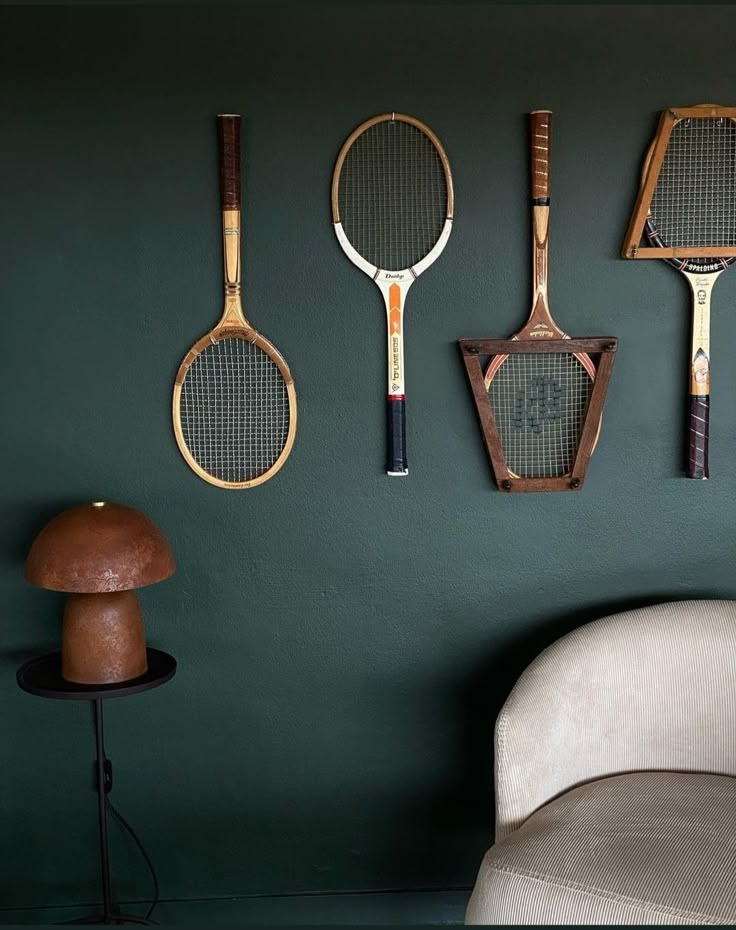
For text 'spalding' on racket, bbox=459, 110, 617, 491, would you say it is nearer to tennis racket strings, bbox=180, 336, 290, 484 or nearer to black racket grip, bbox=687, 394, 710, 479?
black racket grip, bbox=687, 394, 710, 479

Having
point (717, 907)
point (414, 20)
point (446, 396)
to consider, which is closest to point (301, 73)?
point (414, 20)

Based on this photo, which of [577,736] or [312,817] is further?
[312,817]

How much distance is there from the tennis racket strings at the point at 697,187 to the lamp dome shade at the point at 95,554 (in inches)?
57.0

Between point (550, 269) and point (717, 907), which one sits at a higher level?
point (550, 269)

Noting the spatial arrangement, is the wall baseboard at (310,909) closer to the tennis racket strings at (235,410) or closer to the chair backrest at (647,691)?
the chair backrest at (647,691)

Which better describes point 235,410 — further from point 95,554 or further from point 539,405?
point 539,405

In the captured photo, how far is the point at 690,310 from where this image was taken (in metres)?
2.46

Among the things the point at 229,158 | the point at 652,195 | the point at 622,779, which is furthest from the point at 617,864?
the point at 229,158

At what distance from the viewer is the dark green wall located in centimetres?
236

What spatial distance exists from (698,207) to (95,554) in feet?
5.50

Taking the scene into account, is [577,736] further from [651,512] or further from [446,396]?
[446,396]

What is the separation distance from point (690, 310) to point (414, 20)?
993 mm

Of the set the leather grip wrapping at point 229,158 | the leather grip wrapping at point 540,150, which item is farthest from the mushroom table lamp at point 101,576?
the leather grip wrapping at point 540,150

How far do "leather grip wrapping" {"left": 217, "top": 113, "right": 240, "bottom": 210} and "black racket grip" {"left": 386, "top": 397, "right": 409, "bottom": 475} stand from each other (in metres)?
0.62
